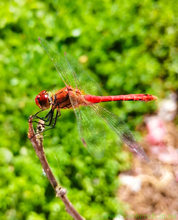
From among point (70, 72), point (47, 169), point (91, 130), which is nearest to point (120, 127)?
point (91, 130)

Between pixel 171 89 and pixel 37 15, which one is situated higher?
pixel 37 15

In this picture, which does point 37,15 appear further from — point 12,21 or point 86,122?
point 86,122

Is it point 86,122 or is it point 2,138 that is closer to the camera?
point 86,122

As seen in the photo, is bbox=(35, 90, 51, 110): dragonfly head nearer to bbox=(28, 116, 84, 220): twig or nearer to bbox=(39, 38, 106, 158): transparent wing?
bbox=(39, 38, 106, 158): transparent wing

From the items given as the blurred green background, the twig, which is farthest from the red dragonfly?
the blurred green background

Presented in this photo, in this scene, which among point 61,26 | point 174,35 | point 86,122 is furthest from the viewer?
point 174,35

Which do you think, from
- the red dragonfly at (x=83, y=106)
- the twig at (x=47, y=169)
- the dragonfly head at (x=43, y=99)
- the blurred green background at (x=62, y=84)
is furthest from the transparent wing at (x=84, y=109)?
the blurred green background at (x=62, y=84)

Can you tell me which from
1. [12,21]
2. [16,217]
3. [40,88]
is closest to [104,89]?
[40,88]

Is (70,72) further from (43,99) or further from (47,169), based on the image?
(47,169)
